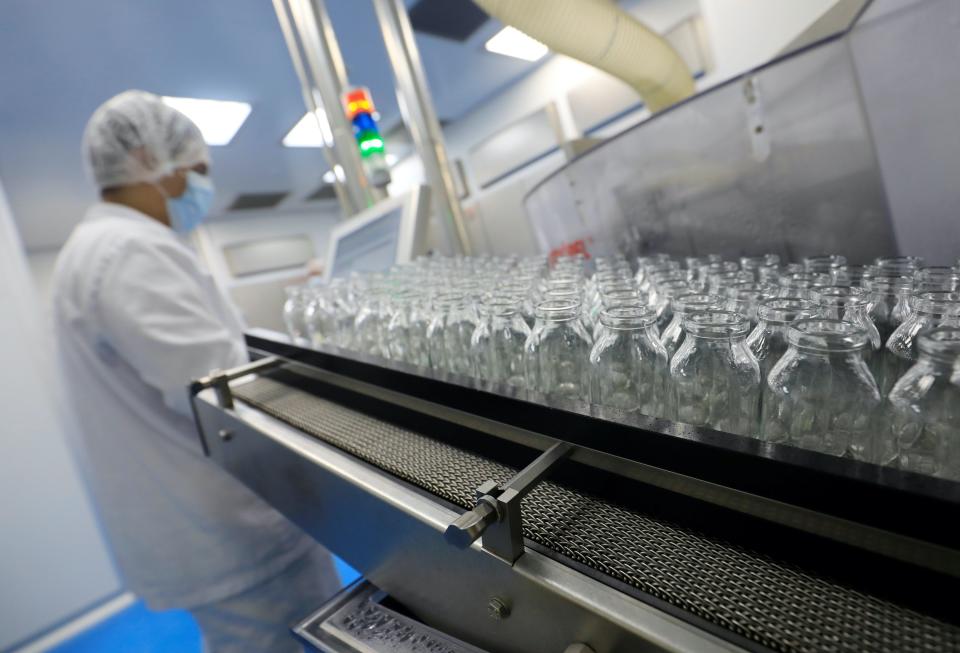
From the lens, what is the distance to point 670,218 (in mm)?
1347

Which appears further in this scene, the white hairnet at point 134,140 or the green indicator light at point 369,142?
the green indicator light at point 369,142

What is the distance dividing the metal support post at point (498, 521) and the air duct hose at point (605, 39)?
1438 millimetres

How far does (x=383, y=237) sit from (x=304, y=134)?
2.93 meters

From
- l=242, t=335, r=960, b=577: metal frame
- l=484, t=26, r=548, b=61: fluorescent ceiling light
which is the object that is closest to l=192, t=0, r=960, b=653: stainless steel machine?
l=242, t=335, r=960, b=577: metal frame

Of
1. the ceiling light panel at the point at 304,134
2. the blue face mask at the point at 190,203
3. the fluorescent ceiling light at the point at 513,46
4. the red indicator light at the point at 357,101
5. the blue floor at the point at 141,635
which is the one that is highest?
the ceiling light panel at the point at 304,134

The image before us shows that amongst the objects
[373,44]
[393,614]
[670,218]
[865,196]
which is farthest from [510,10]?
[373,44]

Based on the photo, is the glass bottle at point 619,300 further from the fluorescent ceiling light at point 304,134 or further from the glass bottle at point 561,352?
the fluorescent ceiling light at point 304,134

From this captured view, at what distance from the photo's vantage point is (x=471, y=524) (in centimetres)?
41

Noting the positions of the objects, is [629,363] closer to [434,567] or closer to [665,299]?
[665,299]

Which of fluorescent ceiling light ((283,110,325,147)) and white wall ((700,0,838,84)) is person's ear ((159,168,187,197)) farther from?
fluorescent ceiling light ((283,110,325,147))

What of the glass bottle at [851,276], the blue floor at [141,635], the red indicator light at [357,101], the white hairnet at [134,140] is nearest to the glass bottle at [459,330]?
the glass bottle at [851,276]

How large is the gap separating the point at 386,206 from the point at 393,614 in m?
1.49

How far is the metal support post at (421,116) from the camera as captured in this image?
211 cm

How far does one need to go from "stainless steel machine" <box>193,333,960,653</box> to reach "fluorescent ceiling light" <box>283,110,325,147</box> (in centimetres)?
373
